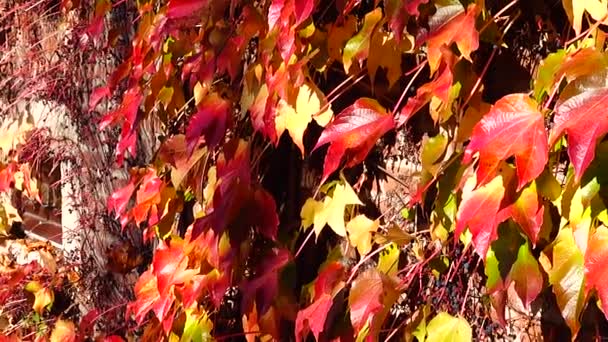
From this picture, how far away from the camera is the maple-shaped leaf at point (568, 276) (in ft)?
4.41

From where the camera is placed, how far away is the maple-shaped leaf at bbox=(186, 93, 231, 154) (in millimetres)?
1895

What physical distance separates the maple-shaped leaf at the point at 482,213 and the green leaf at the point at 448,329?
0.27 m

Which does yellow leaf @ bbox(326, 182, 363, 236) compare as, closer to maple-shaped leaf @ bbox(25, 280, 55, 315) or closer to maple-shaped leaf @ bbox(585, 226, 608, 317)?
maple-shaped leaf @ bbox(585, 226, 608, 317)

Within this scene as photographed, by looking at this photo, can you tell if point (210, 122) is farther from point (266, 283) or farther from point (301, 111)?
point (266, 283)

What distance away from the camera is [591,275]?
123 cm

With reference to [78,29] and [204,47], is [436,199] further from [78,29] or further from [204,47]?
[78,29]

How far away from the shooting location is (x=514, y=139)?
1262 mm

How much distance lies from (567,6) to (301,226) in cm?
83

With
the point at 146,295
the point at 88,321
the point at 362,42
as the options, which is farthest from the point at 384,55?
the point at 88,321

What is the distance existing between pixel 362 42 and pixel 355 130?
0.55 ft

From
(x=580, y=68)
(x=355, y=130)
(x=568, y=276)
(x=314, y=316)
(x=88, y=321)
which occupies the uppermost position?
(x=580, y=68)

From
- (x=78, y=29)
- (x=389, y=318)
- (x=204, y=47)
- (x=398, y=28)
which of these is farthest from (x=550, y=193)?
(x=78, y=29)

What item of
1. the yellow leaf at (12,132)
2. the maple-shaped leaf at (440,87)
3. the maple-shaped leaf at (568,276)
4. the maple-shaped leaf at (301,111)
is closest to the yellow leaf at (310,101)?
the maple-shaped leaf at (301,111)

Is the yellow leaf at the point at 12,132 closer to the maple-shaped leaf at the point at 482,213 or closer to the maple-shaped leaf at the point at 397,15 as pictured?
the maple-shaped leaf at the point at 397,15
